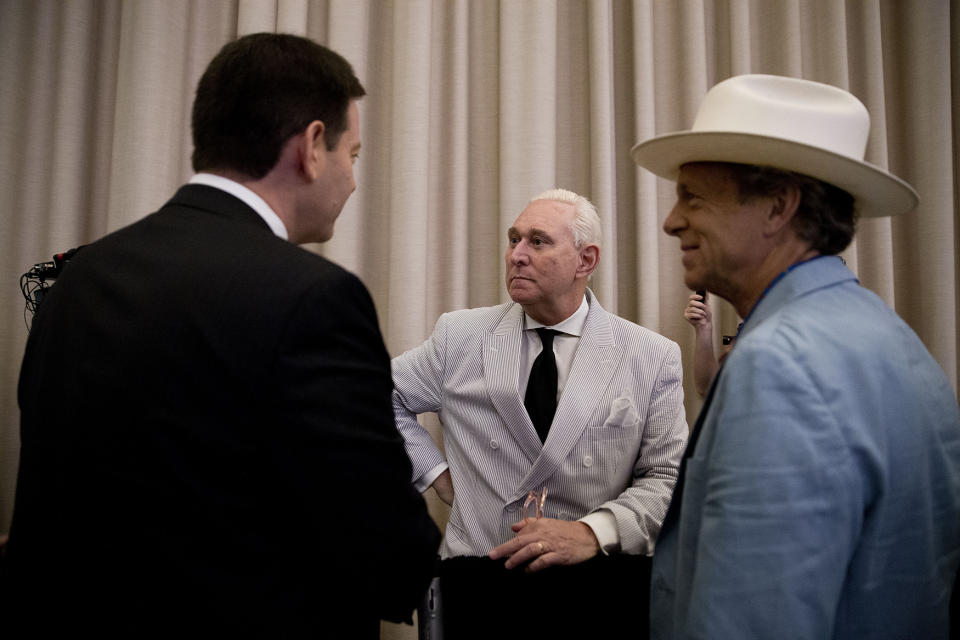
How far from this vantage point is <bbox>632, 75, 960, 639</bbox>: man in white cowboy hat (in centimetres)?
91

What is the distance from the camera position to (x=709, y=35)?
2.89 metres

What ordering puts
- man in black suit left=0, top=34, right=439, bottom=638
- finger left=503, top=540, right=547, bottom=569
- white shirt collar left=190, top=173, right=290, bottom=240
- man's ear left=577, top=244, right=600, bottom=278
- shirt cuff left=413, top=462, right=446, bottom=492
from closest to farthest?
1. man in black suit left=0, top=34, right=439, bottom=638
2. white shirt collar left=190, top=173, right=290, bottom=240
3. finger left=503, top=540, right=547, bottom=569
4. shirt cuff left=413, top=462, right=446, bottom=492
5. man's ear left=577, top=244, right=600, bottom=278

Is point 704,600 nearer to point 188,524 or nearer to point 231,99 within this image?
point 188,524

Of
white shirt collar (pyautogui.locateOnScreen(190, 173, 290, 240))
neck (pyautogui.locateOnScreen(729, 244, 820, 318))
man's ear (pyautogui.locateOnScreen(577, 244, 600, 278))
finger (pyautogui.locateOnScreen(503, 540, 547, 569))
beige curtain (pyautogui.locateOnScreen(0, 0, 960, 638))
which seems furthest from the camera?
beige curtain (pyautogui.locateOnScreen(0, 0, 960, 638))

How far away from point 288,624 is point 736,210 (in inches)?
37.3

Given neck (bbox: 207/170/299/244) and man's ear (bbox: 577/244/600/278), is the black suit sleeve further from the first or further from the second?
man's ear (bbox: 577/244/600/278)

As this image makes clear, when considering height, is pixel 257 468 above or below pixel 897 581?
above

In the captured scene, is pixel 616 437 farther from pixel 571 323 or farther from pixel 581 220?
pixel 581 220

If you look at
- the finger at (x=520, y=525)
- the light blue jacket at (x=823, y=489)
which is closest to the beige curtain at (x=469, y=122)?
the finger at (x=520, y=525)

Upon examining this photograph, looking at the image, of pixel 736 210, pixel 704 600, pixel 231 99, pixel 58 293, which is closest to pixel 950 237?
pixel 736 210

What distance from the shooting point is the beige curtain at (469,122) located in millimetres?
2578

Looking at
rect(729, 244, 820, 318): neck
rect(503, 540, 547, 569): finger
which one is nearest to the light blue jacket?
rect(729, 244, 820, 318): neck

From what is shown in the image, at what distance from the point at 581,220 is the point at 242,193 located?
Answer: 1.30 meters

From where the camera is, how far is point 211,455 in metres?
0.86
